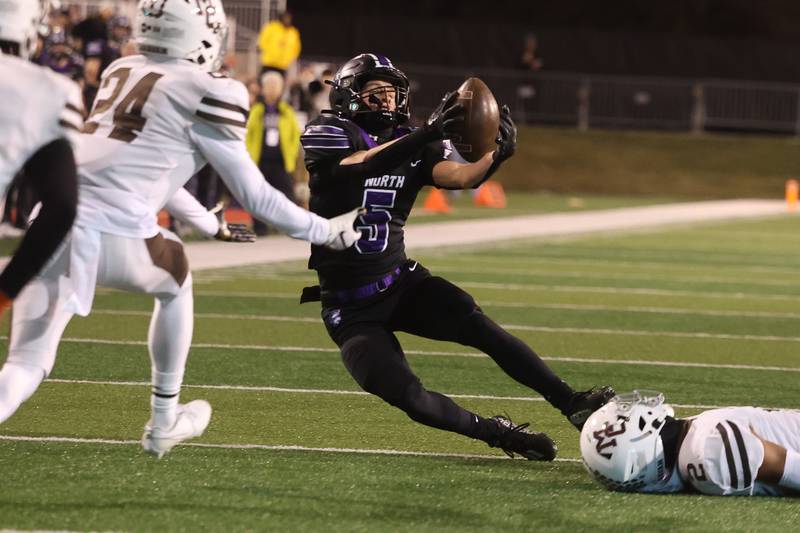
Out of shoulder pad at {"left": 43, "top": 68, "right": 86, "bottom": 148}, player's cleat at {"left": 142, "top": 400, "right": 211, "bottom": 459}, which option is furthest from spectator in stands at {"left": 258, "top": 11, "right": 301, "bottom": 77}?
shoulder pad at {"left": 43, "top": 68, "right": 86, "bottom": 148}

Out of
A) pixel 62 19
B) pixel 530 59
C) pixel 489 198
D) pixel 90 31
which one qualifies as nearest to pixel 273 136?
pixel 90 31

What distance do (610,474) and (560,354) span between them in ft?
11.2

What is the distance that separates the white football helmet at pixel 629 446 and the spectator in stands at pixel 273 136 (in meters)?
9.45

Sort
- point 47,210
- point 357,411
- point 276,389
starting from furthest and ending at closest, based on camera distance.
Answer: point 276,389, point 357,411, point 47,210

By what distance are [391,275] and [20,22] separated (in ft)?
5.49

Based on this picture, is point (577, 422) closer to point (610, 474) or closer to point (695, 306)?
point (610, 474)

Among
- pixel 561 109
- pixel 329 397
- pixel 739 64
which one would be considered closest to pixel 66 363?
pixel 329 397

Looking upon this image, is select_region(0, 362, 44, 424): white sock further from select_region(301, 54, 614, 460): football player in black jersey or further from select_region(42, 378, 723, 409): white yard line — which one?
select_region(42, 378, 723, 409): white yard line

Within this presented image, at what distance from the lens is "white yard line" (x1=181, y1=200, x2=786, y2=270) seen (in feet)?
42.7

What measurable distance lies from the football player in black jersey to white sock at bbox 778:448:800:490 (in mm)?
658

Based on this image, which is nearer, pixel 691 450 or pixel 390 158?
pixel 691 450

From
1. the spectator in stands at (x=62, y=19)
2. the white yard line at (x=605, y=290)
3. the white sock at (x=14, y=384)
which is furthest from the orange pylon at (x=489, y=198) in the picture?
the white sock at (x=14, y=384)

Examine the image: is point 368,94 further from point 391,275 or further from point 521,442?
point 521,442

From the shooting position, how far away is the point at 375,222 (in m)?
5.35
